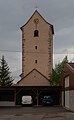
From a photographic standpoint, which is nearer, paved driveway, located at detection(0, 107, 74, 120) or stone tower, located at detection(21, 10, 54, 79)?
paved driveway, located at detection(0, 107, 74, 120)

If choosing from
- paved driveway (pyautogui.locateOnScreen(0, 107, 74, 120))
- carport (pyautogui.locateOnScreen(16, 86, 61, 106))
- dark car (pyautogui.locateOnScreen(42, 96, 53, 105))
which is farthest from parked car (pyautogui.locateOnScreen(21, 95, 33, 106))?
paved driveway (pyautogui.locateOnScreen(0, 107, 74, 120))

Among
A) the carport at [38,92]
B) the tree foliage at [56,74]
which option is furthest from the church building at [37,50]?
the carport at [38,92]

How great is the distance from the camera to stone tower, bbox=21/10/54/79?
→ 259ft

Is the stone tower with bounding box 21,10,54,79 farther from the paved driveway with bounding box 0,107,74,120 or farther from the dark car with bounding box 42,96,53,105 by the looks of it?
the paved driveway with bounding box 0,107,74,120

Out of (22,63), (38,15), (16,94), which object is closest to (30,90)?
(16,94)

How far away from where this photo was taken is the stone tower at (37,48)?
78.9m

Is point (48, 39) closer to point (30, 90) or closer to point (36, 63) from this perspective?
point (36, 63)

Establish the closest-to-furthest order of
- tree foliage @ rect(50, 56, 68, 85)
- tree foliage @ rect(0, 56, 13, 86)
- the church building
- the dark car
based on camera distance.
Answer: the dark car → tree foliage @ rect(50, 56, 68, 85) → the church building → tree foliage @ rect(0, 56, 13, 86)

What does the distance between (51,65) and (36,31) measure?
7.62 meters

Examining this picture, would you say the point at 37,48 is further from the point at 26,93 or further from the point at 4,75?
the point at 4,75

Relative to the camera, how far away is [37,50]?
7906 centimetres

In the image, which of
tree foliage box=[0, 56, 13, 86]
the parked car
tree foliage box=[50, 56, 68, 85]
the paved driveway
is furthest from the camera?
tree foliage box=[0, 56, 13, 86]

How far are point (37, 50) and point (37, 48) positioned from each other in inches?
17.4

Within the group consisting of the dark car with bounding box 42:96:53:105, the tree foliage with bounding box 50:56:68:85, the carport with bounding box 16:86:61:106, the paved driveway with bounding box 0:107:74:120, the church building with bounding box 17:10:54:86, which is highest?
the church building with bounding box 17:10:54:86
